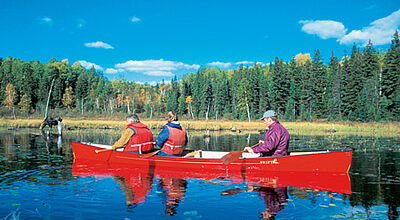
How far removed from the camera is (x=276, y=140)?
9.88 m

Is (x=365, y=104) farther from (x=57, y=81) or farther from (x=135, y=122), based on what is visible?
(x=57, y=81)

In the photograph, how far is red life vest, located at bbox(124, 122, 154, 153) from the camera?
11.3m

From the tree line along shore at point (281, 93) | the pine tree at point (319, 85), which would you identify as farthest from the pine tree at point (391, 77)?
the pine tree at point (319, 85)

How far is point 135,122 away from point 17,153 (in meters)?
7.50

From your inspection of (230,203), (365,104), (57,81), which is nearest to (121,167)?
(230,203)

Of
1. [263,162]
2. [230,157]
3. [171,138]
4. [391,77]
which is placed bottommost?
[263,162]

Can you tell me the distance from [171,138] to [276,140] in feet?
12.0

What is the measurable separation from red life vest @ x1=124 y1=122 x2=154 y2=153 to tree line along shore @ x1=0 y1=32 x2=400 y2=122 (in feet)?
110

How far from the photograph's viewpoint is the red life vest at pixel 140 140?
11314mm

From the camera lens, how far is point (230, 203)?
23.1ft

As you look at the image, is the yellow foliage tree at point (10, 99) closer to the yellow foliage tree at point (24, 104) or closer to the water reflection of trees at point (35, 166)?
the yellow foliage tree at point (24, 104)

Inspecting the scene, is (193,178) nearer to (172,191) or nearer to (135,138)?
(172,191)

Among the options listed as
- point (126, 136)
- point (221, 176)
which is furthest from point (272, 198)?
point (126, 136)

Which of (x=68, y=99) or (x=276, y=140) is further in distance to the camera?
(x=68, y=99)
